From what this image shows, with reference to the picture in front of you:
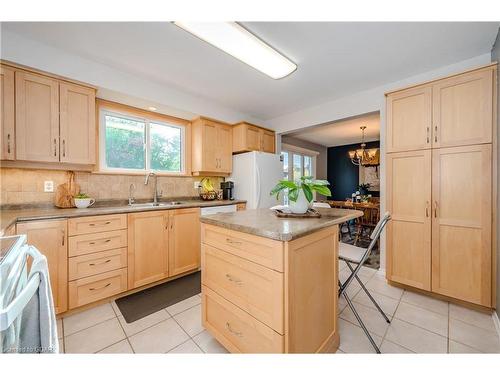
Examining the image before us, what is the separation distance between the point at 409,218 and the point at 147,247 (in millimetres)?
2847

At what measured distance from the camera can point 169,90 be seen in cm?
268

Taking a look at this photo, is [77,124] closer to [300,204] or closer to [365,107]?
[300,204]

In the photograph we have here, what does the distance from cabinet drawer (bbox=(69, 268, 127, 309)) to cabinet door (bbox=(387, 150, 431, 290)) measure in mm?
2889

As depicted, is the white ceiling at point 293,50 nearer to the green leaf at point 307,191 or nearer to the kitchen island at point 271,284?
the green leaf at point 307,191

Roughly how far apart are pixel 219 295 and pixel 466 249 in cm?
226

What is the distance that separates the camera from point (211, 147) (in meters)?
3.25

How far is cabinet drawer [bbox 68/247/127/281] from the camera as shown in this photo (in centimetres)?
184

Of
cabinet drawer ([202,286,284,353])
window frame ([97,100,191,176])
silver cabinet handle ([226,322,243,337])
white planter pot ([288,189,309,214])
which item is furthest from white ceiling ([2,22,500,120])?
silver cabinet handle ([226,322,243,337])

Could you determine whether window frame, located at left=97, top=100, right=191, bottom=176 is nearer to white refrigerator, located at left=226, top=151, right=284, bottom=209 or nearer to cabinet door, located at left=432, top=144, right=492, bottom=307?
white refrigerator, located at left=226, top=151, right=284, bottom=209

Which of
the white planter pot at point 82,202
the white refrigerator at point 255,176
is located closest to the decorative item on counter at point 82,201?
the white planter pot at point 82,202

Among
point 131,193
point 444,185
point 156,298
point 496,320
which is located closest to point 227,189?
point 131,193

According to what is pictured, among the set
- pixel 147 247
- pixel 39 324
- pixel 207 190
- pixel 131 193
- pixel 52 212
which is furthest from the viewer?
pixel 207 190
